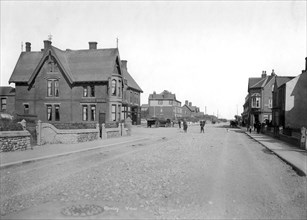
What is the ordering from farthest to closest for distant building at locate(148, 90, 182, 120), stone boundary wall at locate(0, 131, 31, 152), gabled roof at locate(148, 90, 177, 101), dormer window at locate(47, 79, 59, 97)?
gabled roof at locate(148, 90, 177, 101) < distant building at locate(148, 90, 182, 120) < dormer window at locate(47, 79, 59, 97) < stone boundary wall at locate(0, 131, 31, 152)

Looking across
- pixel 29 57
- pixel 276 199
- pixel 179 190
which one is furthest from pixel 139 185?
pixel 29 57

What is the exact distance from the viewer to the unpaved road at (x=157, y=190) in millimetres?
6133

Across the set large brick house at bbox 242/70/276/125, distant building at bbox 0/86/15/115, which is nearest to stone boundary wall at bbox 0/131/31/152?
distant building at bbox 0/86/15/115

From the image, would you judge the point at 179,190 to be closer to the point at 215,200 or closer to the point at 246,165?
the point at 215,200

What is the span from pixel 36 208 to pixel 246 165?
8.78 meters

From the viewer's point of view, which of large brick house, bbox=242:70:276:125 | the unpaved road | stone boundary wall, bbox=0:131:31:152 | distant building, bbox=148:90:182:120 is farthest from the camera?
distant building, bbox=148:90:182:120

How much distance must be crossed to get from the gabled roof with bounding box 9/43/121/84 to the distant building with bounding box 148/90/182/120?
6416cm

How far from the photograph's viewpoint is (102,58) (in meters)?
39.8

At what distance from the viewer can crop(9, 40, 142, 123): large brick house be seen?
38.2 m

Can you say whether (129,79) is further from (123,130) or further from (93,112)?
(123,130)

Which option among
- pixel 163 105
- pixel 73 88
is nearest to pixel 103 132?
pixel 73 88

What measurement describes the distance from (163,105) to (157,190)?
321 feet

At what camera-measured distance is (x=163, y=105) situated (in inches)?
4151

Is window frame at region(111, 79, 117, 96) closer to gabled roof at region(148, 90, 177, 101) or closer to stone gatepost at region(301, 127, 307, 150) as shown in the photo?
stone gatepost at region(301, 127, 307, 150)
